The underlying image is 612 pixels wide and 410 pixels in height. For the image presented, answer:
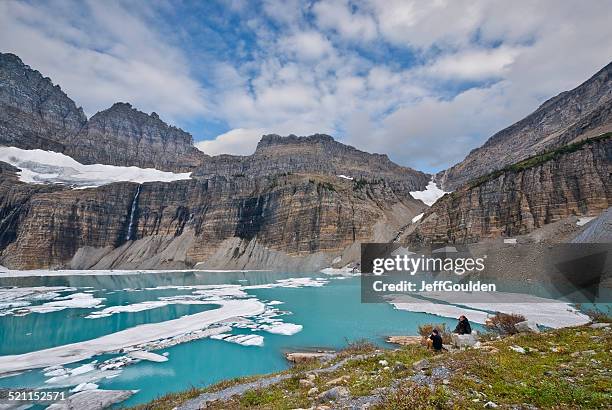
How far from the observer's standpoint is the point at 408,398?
7.16 m

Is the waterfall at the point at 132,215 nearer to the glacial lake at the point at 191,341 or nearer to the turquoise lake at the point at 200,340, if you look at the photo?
the glacial lake at the point at 191,341

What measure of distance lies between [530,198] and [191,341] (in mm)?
75139

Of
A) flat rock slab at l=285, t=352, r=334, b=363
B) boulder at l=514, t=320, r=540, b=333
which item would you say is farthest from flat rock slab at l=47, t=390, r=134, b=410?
boulder at l=514, t=320, r=540, b=333

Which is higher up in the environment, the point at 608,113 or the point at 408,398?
the point at 608,113

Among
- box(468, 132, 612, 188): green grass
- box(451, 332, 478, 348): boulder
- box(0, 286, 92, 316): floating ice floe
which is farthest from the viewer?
box(468, 132, 612, 188): green grass

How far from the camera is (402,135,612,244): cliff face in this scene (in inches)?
2741

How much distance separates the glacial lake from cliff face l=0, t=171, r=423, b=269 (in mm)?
74762

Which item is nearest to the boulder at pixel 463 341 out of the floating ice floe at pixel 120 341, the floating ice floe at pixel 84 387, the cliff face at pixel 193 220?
the floating ice floe at pixel 84 387

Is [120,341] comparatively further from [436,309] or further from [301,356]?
[436,309]

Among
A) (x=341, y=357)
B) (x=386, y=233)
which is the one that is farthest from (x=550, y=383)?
(x=386, y=233)

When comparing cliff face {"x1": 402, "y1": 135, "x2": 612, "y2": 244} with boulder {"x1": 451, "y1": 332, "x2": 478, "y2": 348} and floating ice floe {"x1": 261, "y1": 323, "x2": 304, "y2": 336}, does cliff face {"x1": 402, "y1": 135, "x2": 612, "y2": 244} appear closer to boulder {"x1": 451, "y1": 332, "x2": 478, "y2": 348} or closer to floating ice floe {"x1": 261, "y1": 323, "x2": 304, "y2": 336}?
floating ice floe {"x1": 261, "y1": 323, "x2": 304, "y2": 336}

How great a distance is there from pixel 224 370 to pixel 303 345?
5996mm

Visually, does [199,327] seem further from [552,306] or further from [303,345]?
[552,306]

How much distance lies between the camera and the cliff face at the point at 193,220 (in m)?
129
